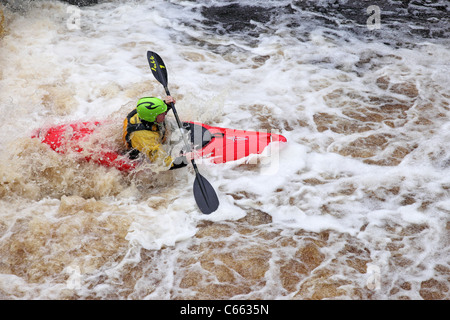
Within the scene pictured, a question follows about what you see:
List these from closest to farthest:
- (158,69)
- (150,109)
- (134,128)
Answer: (150,109) < (134,128) < (158,69)

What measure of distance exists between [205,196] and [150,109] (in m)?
0.99

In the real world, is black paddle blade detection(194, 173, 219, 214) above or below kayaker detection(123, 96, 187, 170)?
below

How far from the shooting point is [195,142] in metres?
4.63

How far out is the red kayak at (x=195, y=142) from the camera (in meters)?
4.30

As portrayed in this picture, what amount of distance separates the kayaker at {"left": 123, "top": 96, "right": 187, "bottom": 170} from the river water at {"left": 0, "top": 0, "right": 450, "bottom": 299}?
0.20m

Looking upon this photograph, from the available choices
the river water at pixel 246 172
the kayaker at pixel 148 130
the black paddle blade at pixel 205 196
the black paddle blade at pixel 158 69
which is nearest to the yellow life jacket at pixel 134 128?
the kayaker at pixel 148 130

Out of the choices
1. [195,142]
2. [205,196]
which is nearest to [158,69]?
[195,142]

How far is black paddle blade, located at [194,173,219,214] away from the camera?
156 inches

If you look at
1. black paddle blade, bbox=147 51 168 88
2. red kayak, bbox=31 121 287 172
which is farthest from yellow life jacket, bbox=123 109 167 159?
black paddle blade, bbox=147 51 168 88

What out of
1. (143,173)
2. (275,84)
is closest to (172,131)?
(143,173)

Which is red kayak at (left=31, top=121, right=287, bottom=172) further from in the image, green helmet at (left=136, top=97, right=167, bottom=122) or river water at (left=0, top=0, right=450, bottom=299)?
green helmet at (left=136, top=97, right=167, bottom=122)

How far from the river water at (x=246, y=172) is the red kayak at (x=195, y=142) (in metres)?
0.11

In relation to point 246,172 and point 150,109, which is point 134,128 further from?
point 246,172
